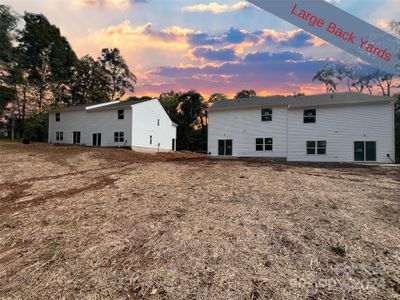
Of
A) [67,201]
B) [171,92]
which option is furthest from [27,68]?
[67,201]

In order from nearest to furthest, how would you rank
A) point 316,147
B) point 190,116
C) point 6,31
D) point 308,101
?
1. point 316,147
2. point 308,101
3. point 6,31
4. point 190,116

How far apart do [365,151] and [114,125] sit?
24543mm

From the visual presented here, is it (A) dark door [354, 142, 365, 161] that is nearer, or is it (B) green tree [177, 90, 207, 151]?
(A) dark door [354, 142, 365, 161]

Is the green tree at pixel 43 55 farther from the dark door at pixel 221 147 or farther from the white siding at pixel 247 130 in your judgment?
the dark door at pixel 221 147

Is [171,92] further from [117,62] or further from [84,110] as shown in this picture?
[84,110]

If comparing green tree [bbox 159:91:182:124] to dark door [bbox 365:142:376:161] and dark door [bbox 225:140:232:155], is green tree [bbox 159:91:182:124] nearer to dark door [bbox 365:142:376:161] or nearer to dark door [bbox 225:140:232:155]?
dark door [bbox 225:140:232:155]

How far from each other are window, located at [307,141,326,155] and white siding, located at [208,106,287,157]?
194 cm

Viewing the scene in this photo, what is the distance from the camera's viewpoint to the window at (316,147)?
2167 cm

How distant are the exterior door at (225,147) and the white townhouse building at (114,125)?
9.74 m

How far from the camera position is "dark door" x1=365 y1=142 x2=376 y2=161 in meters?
20.3

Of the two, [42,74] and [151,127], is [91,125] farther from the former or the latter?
[42,74]

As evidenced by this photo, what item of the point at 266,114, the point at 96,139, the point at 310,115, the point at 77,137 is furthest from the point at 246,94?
the point at 77,137

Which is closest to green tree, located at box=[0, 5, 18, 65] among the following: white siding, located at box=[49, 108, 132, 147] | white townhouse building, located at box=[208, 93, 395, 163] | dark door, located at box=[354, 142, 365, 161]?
white siding, located at box=[49, 108, 132, 147]

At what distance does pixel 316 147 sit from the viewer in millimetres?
21891
